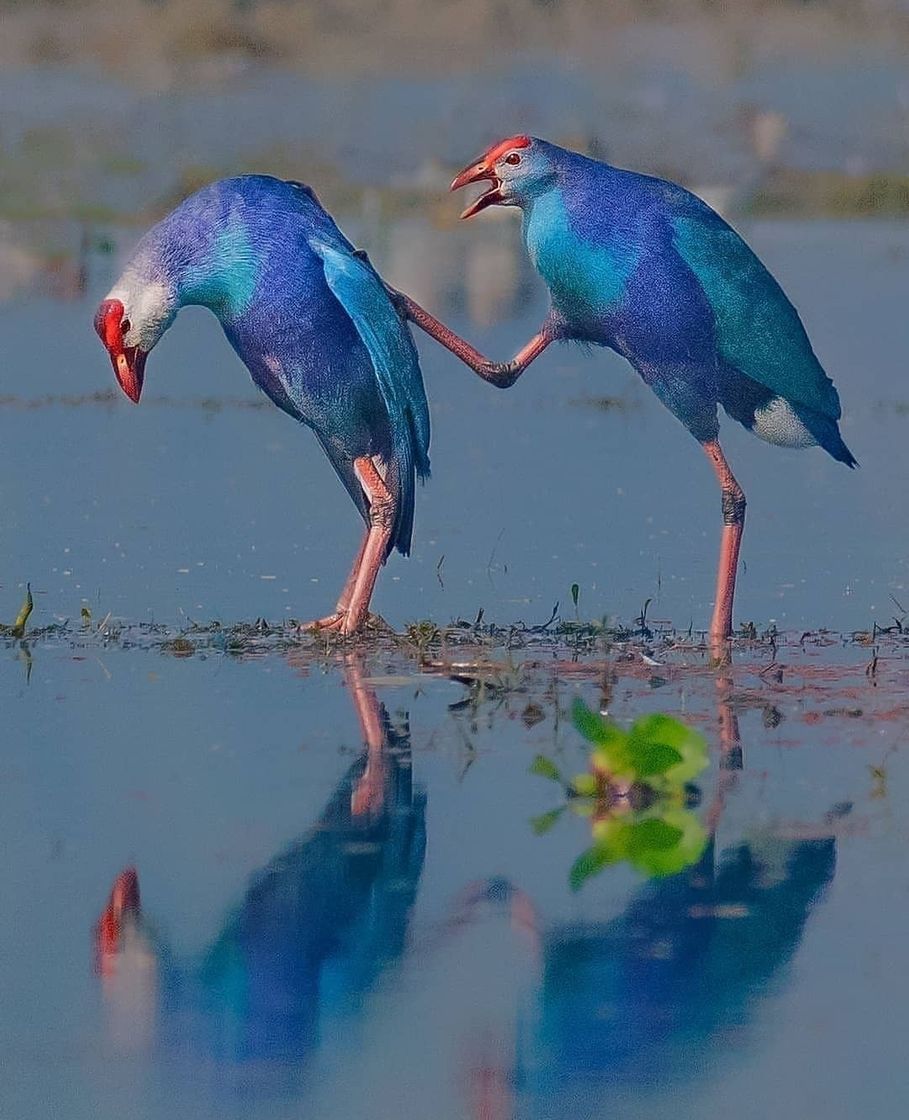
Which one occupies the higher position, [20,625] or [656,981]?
[20,625]

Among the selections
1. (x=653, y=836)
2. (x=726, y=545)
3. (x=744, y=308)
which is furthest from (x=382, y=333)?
(x=653, y=836)

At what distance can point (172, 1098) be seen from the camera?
14.3 ft

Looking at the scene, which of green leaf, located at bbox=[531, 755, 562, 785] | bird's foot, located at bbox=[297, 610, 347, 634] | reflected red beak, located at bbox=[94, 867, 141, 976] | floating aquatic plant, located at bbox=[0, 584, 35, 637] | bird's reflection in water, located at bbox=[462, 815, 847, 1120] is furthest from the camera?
bird's foot, located at bbox=[297, 610, 347, 634]

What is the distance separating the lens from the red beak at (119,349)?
770cm

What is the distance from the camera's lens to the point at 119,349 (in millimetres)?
7773

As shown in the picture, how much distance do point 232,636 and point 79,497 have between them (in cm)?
276

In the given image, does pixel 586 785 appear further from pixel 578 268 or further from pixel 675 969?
pixel 578 268

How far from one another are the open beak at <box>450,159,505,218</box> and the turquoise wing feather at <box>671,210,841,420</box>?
53cm

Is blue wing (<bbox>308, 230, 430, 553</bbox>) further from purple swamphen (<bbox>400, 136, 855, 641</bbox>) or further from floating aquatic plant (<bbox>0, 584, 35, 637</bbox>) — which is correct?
floating aquatic plant (<bbox>0, 584, 35, 637</bbox>)

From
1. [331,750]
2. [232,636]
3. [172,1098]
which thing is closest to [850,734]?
[331,750]

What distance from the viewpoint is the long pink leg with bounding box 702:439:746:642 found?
784 cm

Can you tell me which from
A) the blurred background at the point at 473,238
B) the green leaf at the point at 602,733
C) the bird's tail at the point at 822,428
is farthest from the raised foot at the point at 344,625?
the green leaf at the point at 602,733

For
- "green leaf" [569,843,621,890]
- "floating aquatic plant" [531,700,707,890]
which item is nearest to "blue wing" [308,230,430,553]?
"floating aquatic plant" [531,700,707,890]

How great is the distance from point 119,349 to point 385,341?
765mm
